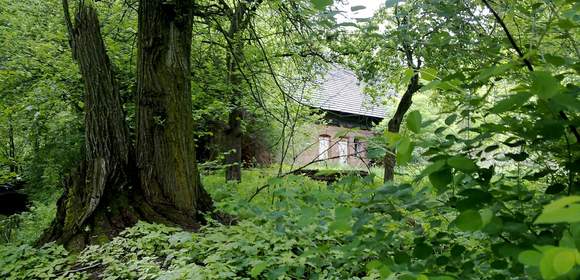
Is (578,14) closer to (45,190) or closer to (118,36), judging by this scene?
(118,36)

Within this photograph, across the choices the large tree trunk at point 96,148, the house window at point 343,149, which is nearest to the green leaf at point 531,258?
the house window at point 343,149

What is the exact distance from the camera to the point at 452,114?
140cm

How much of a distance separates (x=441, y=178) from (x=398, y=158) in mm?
113

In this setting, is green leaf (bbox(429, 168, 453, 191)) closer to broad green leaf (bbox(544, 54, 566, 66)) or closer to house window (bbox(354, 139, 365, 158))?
broad green leaf (bbox(544, 54, 566, 66))

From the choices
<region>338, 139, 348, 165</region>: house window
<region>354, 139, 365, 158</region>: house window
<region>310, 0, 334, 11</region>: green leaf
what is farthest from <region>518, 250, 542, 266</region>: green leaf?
<region>338, 139, 348, 165</region>: house window

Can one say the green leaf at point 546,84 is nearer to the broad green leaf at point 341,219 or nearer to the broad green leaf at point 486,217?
the broad green leaf at point 486,217

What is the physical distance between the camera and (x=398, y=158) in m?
1.16

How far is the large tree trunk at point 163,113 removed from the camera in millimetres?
5031

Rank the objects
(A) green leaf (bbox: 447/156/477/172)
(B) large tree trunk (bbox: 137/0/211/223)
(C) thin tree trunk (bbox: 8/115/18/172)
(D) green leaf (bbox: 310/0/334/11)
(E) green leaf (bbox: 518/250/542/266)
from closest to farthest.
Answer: (E) green leaf (bbox: 518/250/542/266)
(A) green leaf (bbox: 447/156/477/172)
(D) green leaf (bbox: 310/0/334/11)
(B) large tree trunk (bbox: 137/0/211/223)
(C) thin tree trunk (bbox: 8/115/18/172)

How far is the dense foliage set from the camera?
1141 mm

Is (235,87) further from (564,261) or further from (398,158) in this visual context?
(564,261)

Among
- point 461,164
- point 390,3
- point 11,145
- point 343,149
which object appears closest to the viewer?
point 461,164

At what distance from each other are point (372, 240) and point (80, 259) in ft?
11.8

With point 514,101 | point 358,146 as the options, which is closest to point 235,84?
point 358,146
